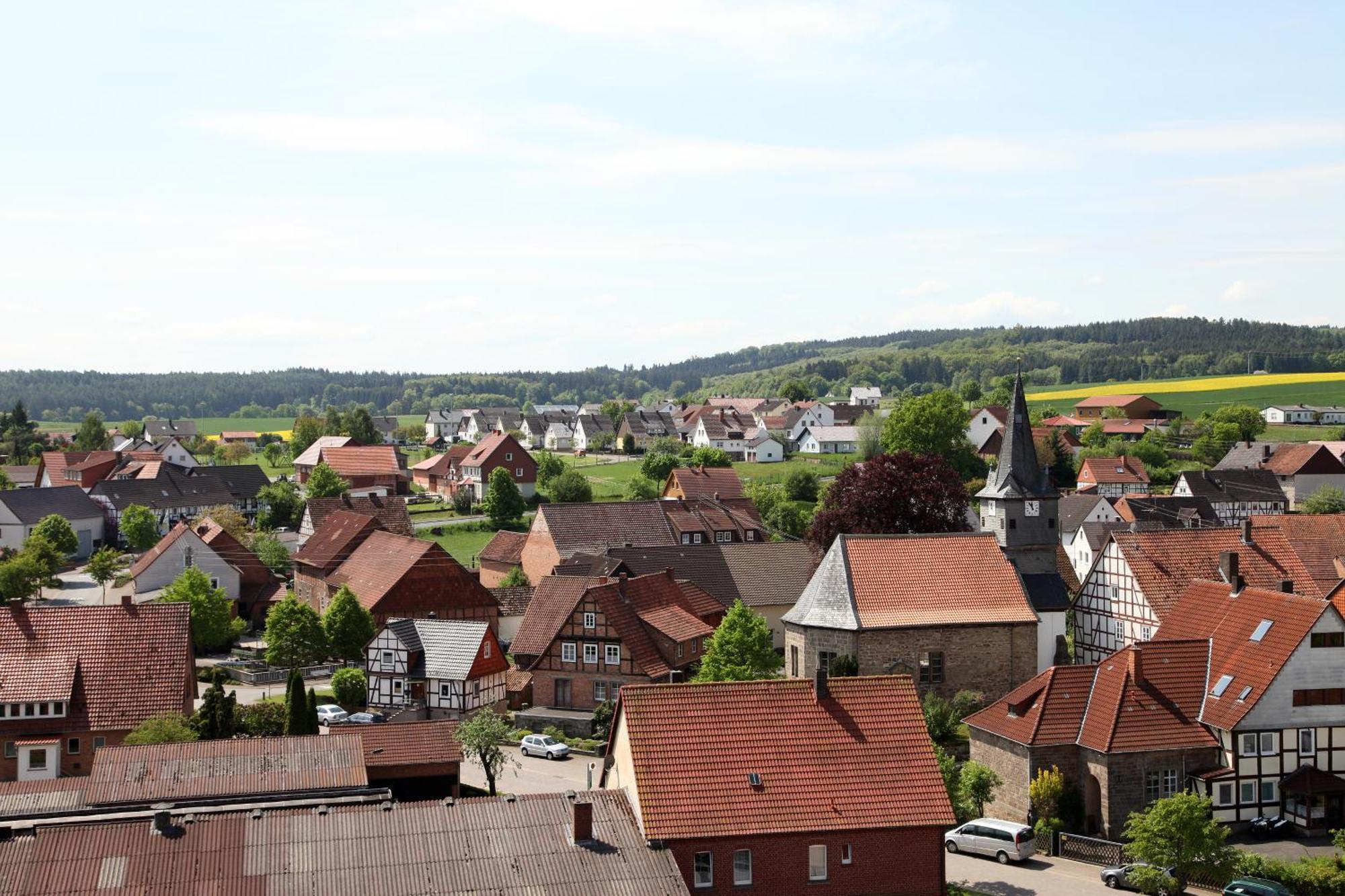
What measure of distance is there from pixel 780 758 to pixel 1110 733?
1344 cm

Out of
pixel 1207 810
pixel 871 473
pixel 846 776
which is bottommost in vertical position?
pixel 1207 810

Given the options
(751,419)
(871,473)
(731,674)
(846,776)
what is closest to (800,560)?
→ (871,473)

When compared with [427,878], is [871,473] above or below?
above

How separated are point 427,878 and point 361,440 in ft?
427

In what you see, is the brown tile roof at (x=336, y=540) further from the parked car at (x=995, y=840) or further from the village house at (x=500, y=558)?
the parked car at (x=995, y=840)

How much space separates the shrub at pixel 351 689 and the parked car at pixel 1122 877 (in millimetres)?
30685

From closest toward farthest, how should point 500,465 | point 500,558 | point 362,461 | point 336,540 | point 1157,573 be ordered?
point 1157,573, point 336,540, point 500,558, point 500,465, point 362,461

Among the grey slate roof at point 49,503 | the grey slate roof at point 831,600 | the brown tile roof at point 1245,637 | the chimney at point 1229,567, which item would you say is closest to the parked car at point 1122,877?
the brown tile roof at point 1245,637

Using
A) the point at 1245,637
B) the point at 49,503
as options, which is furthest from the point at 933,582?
the point at 49,503

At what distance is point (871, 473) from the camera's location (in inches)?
2744

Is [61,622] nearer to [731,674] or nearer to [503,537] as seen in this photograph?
[731,674]

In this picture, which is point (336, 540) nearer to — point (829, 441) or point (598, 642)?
point (598, 642)

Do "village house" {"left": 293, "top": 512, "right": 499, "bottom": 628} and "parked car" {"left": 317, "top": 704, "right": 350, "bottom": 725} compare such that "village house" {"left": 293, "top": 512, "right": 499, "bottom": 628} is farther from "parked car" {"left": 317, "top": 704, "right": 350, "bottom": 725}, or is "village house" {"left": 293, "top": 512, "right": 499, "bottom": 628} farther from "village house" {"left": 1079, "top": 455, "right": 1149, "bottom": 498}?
"village house" {"left": 1079, "top": 455, "right": 1149, "bottom": 498}

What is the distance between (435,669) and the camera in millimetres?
54031
